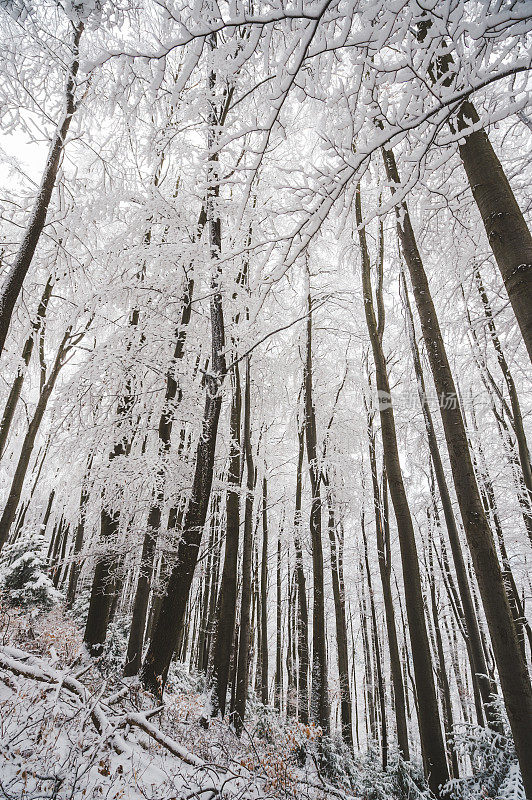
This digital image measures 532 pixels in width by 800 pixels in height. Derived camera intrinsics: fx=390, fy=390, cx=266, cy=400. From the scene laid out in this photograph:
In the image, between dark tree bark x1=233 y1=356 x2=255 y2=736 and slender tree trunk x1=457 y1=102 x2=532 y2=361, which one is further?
dark tree bark x1=233 y1=356 x2=255 y2=736

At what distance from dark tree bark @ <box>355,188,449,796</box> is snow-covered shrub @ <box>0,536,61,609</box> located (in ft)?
32.3

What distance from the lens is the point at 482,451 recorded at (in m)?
11.4

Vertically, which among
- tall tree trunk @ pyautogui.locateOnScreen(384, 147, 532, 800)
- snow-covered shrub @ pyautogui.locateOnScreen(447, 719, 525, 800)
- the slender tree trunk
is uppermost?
the slender tree trunk

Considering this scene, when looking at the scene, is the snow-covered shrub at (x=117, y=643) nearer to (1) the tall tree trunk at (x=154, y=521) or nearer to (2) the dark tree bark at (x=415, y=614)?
(1) the tall tree trunk at (x=154, y=521)

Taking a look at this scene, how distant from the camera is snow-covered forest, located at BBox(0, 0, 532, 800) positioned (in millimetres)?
2410

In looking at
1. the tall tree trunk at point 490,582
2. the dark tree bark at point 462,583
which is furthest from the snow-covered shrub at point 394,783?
the tall tree trunk at point 490,582

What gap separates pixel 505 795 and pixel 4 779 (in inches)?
176

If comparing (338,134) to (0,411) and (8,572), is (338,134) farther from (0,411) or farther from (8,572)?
(8,572)

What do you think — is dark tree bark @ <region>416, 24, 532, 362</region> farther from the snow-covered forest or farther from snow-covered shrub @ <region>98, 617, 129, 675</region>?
snow-covered shrub @ <region>98, 617, 129, 675</region>

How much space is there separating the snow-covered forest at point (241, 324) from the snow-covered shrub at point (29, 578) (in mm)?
64

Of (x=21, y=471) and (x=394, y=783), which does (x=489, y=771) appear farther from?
(x=21, y=471)

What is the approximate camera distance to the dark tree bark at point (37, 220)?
4.48 meters

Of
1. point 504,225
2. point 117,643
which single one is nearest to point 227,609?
point 117,643

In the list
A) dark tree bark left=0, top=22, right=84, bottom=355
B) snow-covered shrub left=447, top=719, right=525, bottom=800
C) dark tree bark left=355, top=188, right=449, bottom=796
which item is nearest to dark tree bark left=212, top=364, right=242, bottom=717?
dark tree bark left=355, top=188, right=449, bottom=796
